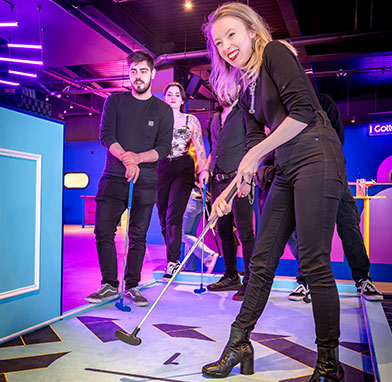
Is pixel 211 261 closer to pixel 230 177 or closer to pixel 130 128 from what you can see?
pixel 230 177

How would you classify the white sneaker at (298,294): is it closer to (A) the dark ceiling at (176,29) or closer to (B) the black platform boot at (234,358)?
(B) the black platform boot at (234,358)

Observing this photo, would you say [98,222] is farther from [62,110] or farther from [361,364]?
[62,110]

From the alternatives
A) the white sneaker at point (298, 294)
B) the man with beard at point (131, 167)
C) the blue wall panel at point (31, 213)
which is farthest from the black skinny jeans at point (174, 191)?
the blue wall panel at point (31, 213)

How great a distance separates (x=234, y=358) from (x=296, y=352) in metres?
0.43

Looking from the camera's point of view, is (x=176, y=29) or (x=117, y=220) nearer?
(x=117, y=220)

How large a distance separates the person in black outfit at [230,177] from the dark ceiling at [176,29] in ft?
12.7

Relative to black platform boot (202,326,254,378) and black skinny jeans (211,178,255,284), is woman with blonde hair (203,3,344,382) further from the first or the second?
black skinny jeans (211,178,255,284)

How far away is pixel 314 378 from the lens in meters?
1.48

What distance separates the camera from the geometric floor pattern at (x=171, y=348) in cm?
162

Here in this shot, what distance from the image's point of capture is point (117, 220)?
2939mm

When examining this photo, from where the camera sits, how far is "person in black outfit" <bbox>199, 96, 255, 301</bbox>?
10.3ft

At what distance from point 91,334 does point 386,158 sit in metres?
11.2

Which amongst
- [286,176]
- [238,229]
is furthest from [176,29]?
[286,176]

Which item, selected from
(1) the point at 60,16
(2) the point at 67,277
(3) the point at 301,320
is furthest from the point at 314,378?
(1) the point at 60,16
